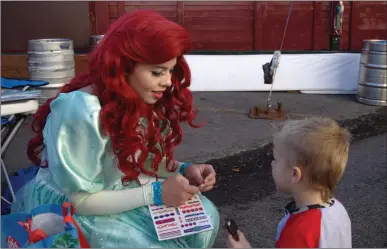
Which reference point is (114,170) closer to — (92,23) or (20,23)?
(92,23)

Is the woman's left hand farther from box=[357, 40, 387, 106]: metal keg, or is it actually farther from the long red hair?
box=[357, 40, 387, 106]: metal keg

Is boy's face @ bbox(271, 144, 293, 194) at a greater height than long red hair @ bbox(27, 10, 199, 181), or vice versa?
long red hair @ bbox(27, 10, 199, 181)

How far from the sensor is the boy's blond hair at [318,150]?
5.25ft

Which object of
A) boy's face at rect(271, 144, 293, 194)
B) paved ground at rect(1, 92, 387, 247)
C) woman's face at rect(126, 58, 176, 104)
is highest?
woman's face at rect(126, 58, 176, 104)

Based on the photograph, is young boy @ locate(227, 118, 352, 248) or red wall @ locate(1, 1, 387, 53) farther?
red wall @ locate(1, 1, 387, 53)

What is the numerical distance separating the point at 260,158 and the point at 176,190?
111 inches

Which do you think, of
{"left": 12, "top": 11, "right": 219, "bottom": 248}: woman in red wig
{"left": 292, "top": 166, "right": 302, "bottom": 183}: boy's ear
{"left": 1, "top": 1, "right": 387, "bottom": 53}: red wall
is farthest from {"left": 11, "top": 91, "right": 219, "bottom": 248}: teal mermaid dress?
{"left": 1, "top": 1, "right": 387, "bottom": 53}: red wall

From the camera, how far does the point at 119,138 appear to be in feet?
5.88

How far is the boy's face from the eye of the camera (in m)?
1.67

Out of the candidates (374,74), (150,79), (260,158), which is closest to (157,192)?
(150,79)

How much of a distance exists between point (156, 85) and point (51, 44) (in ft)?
15.7

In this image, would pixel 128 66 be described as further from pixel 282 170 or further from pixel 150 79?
pixel 282 170

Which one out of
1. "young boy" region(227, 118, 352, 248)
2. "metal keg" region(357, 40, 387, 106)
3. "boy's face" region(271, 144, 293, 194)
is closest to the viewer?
"young boy" region(227, 118, 352, 248)

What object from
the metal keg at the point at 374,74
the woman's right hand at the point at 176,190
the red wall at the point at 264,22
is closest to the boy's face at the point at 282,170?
the woman's right hand at the point at 176,190
